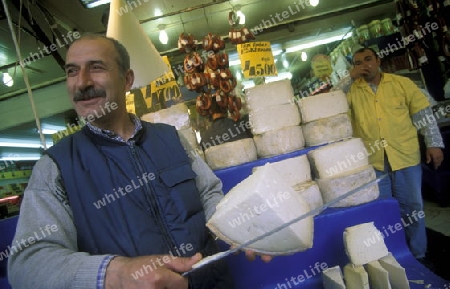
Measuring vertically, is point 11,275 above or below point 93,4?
below

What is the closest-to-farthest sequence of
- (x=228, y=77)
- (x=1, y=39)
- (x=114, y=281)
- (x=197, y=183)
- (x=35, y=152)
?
(x=114, y=281) → (x=197, y=183) → (x=228, y=77) → (x=1, y=39) → (x=35, y=152)

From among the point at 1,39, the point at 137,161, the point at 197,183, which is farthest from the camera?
the point at 1,39

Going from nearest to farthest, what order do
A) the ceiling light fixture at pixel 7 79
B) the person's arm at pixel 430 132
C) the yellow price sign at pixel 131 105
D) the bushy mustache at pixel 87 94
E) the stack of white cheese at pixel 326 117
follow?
1. the bushy mustache at pixel 87 94
2. the stack of white cheese at pixel 326 117
3. the person's arm at pixel 430 132
4. the yellow price sign at pixel 131 105
5. the ceiling light fixture at pixel 7 79

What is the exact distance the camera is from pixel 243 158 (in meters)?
2.96

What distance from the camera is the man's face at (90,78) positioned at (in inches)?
67.4

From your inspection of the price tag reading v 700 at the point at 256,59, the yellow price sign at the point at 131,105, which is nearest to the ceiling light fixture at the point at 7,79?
the yellow price sign at the point at 131,105

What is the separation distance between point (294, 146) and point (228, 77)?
2.03 meters

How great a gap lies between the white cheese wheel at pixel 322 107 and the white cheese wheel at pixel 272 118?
14cm

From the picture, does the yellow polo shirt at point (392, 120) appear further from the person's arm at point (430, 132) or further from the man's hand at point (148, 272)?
the man's hand at point (148, 272)

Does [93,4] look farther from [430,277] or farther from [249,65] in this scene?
[430,277]

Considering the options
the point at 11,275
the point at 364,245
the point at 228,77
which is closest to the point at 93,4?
the point at 228,77

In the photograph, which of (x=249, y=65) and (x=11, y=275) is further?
(x=249, y=65)

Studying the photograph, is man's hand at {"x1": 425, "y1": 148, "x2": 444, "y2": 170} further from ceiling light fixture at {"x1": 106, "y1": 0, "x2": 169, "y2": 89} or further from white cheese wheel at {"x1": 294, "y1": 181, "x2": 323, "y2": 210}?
ceiling light fixture at {"x1": 106, "y1": 0, "x2": 169, "y2": 89}

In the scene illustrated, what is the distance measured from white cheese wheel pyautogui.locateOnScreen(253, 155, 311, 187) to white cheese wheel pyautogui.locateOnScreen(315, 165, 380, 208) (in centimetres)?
15
